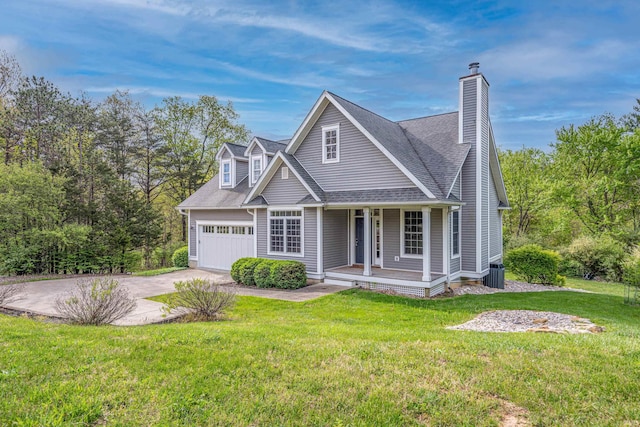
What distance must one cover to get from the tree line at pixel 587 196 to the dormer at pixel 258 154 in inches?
787

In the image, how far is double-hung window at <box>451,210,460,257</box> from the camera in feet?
44.3

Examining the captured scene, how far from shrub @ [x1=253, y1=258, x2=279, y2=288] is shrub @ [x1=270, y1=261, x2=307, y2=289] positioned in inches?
5.2

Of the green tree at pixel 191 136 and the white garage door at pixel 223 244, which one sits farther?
the green tree at pixel 191 136

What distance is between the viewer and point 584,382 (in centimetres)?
423

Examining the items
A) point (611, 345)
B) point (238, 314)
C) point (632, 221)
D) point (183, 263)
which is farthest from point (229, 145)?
point (632, 221)

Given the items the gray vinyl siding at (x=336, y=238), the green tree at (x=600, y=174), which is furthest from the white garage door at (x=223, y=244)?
the green tree at (x=600, y=174)

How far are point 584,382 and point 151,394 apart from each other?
16.6 feet

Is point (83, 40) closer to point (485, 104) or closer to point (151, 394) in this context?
point (151, 394)

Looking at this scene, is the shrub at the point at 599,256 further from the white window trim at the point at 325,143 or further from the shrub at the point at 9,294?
the shrub at the point at 9,294

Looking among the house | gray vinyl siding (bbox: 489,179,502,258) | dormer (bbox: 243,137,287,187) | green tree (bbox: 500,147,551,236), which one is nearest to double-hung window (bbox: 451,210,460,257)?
the house

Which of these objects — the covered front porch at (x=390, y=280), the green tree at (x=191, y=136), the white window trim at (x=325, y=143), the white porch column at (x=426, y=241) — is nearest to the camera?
the white porch column at (x=426, y=241)

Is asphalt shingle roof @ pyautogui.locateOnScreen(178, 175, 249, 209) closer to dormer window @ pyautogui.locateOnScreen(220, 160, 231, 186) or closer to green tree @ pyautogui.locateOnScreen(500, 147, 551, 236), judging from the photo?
dormer window @ pyautogui.locateOnScreen(220, 160, 231, 186)

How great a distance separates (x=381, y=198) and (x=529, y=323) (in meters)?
5.78

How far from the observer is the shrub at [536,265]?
1667cm
